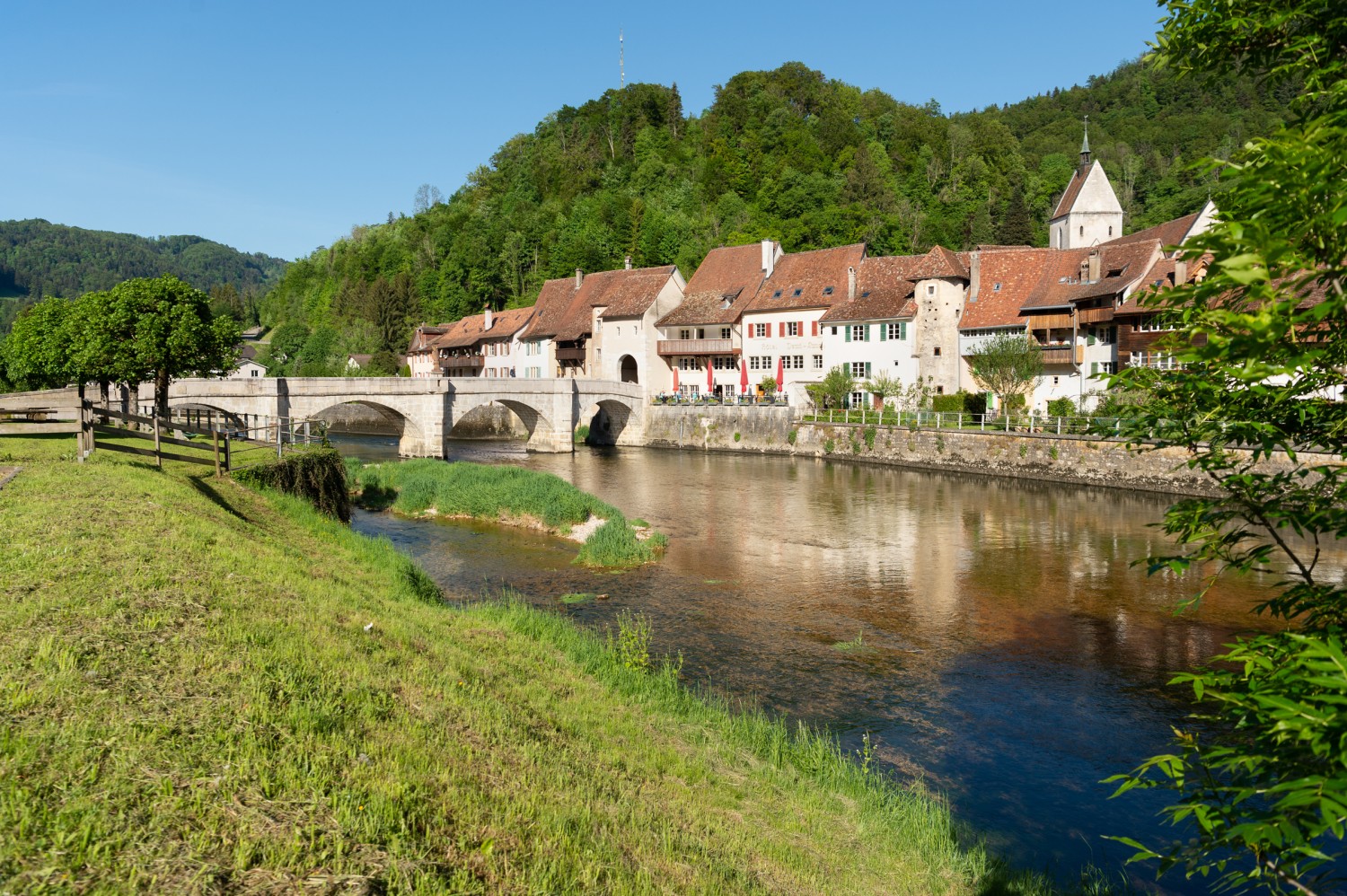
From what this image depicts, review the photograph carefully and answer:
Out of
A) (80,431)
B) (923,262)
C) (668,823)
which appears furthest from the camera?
(923,262)

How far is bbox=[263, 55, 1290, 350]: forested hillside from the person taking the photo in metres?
86.1

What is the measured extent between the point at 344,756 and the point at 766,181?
8796 centimetres

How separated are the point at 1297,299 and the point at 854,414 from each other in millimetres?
47252

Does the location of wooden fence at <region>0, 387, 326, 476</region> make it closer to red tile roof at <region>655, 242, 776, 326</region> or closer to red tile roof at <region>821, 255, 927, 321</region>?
red tile roof at <region>655, 242, 776, 326</region>

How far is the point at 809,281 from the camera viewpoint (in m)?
59.8

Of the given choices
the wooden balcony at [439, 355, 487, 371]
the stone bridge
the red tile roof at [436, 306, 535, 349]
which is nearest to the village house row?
the red tile roof at [436, 306, 535, 349]

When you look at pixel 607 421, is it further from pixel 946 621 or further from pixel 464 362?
pixel 946 621

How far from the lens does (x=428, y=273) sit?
4274 inches

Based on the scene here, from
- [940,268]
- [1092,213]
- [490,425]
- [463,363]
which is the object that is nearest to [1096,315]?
[940,268]

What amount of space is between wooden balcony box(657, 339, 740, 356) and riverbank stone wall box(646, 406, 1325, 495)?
5.76 metres

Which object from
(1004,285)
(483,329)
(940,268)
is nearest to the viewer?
(1004,285)

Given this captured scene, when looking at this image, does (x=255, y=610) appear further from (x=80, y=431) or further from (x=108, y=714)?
(x=80, y=431)

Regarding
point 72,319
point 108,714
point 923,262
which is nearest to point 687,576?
point 108,714

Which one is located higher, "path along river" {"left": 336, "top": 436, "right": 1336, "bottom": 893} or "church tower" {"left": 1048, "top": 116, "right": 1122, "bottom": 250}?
"church tower" {"left": 1048, "top": 116, "right": 1122, "bottom": 250}
